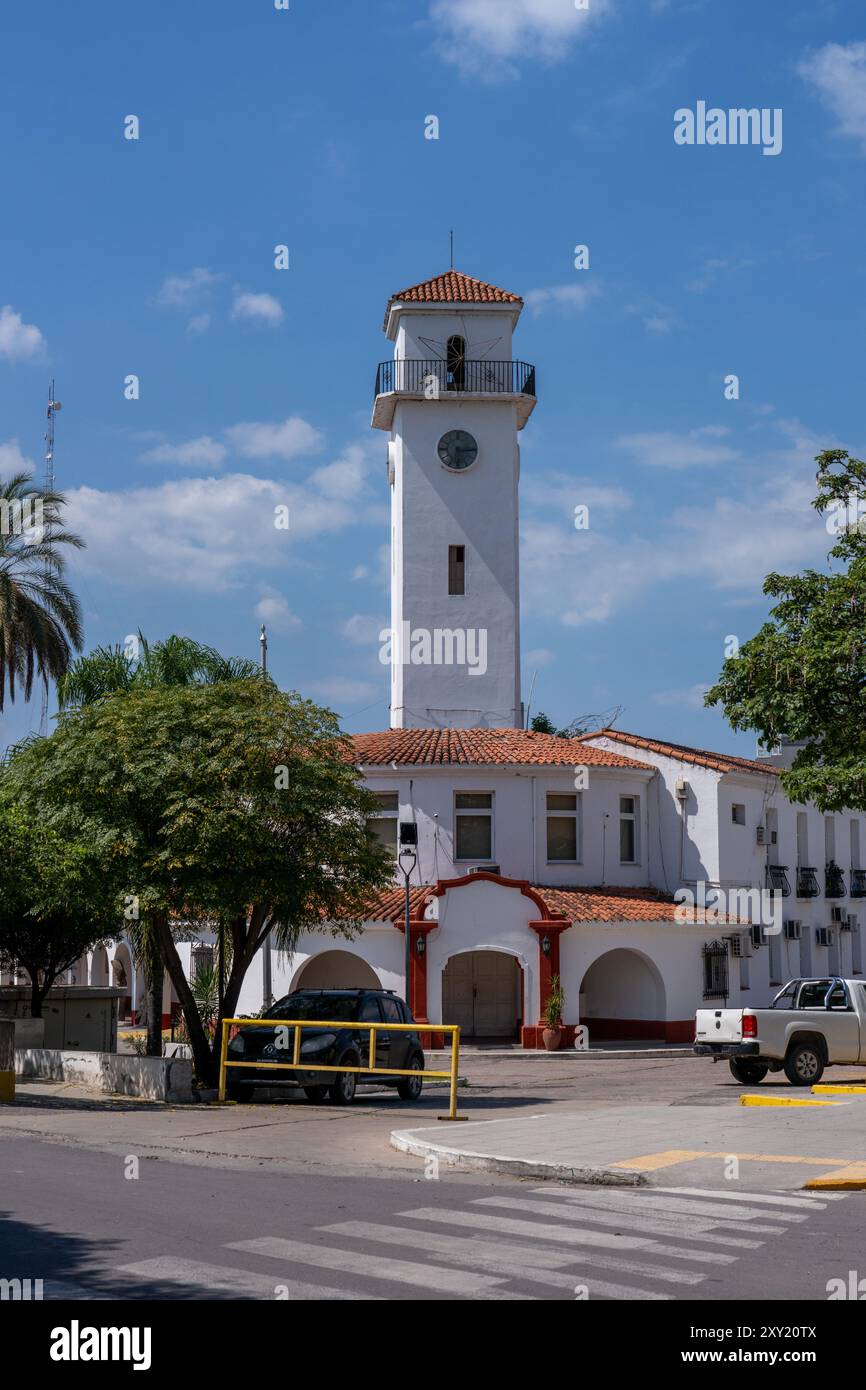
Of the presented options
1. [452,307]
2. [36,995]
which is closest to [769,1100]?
[36,995]

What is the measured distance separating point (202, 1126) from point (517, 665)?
28017mm

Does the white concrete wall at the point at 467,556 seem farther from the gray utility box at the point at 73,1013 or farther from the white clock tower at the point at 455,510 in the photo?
the gray utility box at the point at 73,1013

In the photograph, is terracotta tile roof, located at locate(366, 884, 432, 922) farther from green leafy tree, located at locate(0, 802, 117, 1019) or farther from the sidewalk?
the sidewalk

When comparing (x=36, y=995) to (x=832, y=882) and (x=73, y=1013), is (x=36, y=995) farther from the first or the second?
(x=832, y=882)

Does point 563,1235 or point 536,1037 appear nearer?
point 563,1235

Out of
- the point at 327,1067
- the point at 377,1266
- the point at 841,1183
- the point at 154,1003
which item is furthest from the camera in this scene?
the point at 154,1003

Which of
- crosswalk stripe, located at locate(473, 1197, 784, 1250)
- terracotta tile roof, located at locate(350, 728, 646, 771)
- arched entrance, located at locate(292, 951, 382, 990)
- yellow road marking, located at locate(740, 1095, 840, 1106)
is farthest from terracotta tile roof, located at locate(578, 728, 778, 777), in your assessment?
crosswalk stripe, located at locate(473, 1197, 784, 1250)

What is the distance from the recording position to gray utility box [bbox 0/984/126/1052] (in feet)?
92.4

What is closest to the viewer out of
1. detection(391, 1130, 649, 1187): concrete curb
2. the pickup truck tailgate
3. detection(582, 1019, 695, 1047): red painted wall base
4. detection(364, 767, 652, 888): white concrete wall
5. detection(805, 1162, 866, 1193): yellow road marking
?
detection(805, 1162, 866, 1193): yellow road marking

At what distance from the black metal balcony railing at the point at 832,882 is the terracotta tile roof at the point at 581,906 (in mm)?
8689

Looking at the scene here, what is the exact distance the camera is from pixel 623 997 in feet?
125

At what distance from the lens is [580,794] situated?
39.4m

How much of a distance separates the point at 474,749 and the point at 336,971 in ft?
22.8

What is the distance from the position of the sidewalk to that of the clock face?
29.1 m
